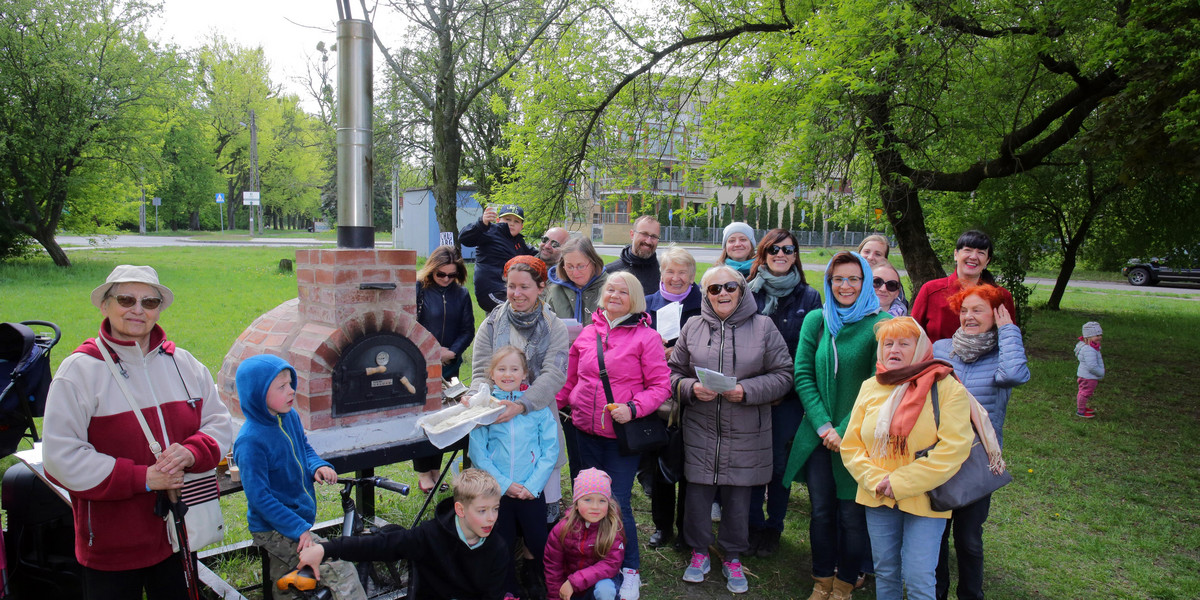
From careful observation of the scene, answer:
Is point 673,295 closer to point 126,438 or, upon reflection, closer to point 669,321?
point 669,321

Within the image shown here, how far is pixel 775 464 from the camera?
4035mm

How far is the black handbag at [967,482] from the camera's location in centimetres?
294

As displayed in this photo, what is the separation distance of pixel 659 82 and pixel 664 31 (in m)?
0.72

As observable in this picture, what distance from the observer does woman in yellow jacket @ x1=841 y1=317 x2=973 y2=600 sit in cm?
295

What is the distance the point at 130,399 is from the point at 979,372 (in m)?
3.88

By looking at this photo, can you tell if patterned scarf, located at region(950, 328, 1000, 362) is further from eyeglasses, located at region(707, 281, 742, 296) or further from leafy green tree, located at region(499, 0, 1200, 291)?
leafy green tree, located at region(499, 0, 1200, 291)

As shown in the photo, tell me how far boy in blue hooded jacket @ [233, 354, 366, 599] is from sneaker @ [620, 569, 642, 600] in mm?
1343

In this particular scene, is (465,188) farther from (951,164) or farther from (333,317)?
(333,317)

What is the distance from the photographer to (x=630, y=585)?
3.56m

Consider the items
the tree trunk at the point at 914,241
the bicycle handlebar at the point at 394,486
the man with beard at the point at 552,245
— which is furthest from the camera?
the tree trunk at the point at 914,241

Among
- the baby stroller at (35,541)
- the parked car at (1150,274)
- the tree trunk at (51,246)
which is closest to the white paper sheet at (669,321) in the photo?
the baby stroller at (35,541)

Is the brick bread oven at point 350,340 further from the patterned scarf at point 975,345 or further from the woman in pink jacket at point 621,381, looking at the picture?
the patterned scarf at point 975,345

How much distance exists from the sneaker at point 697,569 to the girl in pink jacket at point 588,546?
556 millimetres

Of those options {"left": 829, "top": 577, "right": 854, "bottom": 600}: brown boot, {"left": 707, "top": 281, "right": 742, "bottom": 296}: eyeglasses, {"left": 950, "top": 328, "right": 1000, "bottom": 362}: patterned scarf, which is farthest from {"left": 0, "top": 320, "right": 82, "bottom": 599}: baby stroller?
{"left": 950, "top": 328, "right": 1000, "bottom": 362}: patterned scarf
